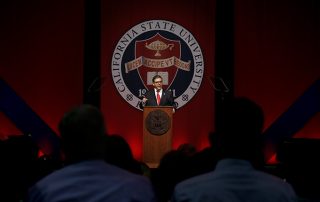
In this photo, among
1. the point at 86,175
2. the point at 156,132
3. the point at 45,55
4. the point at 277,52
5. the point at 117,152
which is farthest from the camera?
the point at 45,55

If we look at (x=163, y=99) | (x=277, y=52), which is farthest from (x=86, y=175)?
(x=277, y=52)

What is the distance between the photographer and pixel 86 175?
1.34 meters

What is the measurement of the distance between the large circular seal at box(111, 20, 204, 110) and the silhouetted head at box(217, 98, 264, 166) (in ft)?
Result: 21.2

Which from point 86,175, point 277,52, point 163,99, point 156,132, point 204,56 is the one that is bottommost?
point 156,132

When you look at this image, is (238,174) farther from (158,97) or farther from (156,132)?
(158,97)

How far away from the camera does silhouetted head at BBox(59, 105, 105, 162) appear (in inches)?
53.9

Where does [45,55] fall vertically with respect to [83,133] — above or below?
below

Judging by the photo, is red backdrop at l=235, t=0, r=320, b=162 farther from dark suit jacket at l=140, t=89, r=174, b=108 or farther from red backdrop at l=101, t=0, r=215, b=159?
dark suit jacket at l=140, t=89, r=174, b=108

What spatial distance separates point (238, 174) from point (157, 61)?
6.63 metres

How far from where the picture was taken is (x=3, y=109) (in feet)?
26.3

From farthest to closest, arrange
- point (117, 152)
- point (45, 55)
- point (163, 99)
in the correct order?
point (45, 55), point (163, 99), point (117, 152)

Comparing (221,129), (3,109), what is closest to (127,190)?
(221,129)

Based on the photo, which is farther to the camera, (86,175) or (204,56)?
(204,56)

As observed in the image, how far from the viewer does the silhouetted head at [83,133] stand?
137cm
